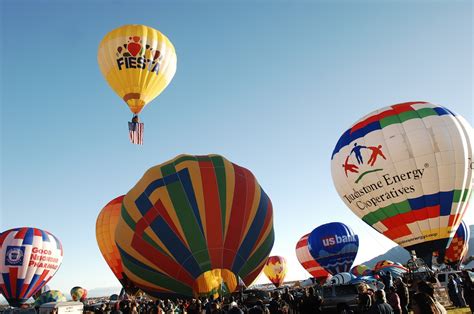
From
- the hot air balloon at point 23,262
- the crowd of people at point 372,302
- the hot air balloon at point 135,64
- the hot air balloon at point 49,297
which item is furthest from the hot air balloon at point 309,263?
the crowd of people at point 372,302

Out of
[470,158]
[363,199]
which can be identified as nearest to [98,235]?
[363,199]

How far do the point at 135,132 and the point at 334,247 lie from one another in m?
19.0

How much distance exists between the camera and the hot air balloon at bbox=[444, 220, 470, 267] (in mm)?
29688

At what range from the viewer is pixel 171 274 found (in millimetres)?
13219

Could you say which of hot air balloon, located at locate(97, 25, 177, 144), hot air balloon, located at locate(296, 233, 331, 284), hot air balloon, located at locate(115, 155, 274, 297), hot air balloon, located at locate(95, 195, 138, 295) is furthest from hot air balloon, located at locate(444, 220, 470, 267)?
hot air balloon, located at locate(97, 25, 177, 144)

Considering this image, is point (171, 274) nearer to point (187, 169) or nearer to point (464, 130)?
point (187, 169)

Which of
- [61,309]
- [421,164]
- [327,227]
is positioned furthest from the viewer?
[327,227]

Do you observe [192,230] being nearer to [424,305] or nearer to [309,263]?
[424,305]

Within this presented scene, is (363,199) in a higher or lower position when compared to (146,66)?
lower

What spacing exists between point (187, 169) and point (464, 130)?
45.8ft

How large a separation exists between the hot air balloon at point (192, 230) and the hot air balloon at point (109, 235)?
1044 cm

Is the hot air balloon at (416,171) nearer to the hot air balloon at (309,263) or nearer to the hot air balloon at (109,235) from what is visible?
the hot air balloon at (109,235)

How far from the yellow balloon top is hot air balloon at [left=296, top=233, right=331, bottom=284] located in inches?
834

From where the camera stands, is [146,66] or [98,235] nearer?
[146,66]
